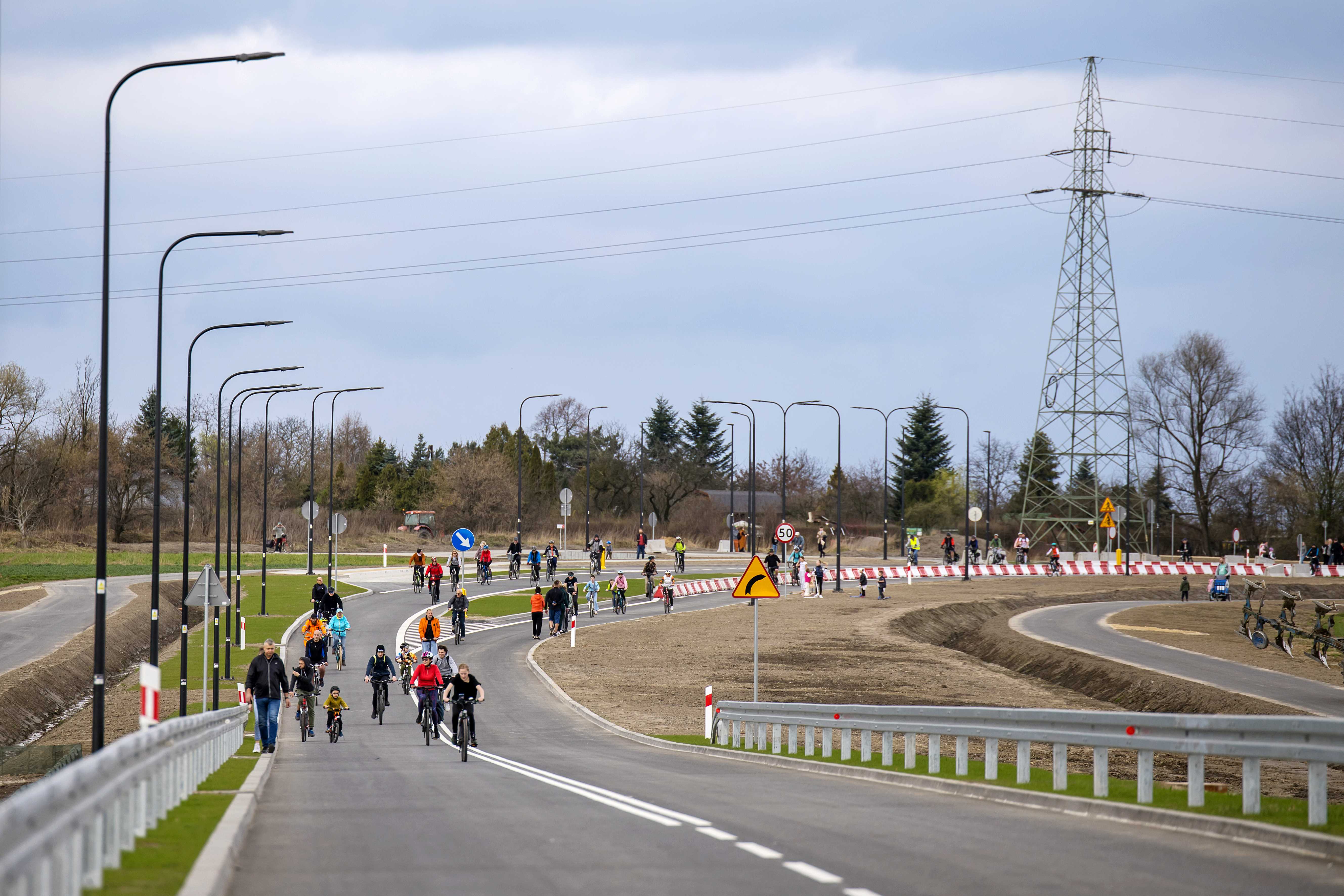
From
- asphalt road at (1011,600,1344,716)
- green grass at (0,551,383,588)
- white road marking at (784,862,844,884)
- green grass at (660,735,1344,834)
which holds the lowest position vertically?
asphalt road at (1011,600,1344,716)

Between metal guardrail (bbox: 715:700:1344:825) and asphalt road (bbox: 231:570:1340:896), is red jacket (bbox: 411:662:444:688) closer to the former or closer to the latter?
asphalt road (bbox: 231:570:1340:896)

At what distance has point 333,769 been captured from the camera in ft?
62.0

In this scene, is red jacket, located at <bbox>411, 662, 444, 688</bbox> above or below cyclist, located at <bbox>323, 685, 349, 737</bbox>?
above

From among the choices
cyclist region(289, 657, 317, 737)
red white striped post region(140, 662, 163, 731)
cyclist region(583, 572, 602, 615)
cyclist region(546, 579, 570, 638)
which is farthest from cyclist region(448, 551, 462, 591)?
red white striped post region(140, 662, 163, 731)

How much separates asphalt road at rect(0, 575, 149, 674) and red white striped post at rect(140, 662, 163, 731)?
29865 mm

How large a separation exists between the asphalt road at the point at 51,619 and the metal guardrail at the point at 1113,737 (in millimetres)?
27868

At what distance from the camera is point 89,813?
6570 mm

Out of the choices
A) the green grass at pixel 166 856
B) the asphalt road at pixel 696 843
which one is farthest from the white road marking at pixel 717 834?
the green grass at pixel 166 856

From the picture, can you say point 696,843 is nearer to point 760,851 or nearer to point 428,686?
point 760,851

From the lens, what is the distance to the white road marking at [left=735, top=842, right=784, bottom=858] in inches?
347

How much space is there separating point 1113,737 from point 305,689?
50.1ft

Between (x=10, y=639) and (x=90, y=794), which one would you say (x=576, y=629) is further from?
(x=90, y=794)

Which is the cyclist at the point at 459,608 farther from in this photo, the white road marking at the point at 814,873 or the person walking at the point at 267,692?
the white road marking at the point at 814,873

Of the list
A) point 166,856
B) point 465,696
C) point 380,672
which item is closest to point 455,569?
point 380,672
